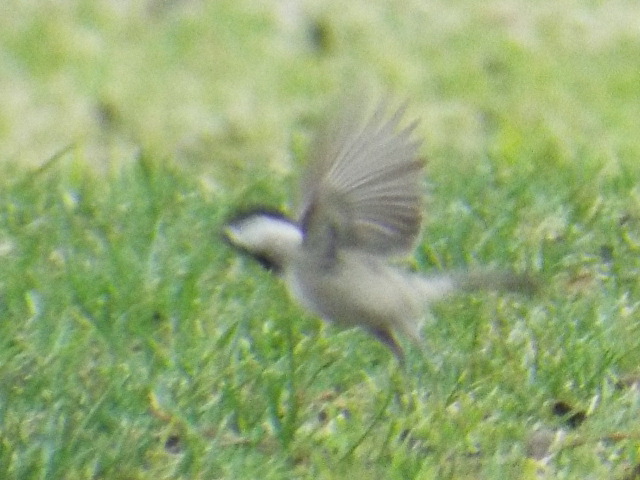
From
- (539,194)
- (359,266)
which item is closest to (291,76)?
(539,194)

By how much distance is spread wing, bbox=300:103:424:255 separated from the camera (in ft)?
12.6

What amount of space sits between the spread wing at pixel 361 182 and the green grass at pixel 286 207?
406 millimetres

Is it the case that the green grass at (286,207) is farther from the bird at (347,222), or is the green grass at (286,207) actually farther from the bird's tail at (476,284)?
the bird at (347,222)

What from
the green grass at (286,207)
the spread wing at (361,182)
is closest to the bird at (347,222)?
the spread wing at (361,182)

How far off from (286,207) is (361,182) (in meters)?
1.64

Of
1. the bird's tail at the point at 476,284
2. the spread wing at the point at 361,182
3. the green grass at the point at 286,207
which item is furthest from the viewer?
the bird's tail at the point at 476,284

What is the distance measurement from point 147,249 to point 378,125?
125 cm

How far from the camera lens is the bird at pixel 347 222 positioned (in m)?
3.86

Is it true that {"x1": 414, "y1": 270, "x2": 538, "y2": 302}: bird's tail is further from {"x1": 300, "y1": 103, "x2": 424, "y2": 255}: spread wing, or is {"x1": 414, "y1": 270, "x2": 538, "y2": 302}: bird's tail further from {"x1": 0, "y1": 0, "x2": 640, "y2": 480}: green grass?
{"x1": 300, "y1": 103, "x2": 424, "y2": 255}: spread wing

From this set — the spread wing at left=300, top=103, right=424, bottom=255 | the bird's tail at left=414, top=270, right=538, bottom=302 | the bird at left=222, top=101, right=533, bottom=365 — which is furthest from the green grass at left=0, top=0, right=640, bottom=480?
the spread wing at left=300, top=103, right=424, bottom=255

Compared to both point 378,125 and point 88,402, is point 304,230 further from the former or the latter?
point 88,402

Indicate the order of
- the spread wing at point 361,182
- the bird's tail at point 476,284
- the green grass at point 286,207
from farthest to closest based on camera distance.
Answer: the bird's tail at point 476,284 → the spread wing at point 361,182 → the green grass at point 286,207

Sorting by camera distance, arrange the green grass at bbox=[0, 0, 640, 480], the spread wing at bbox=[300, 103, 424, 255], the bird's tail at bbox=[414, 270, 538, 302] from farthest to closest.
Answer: the bird's tail at bbox=[414, 270, 538, 302], the spread wing at bbox=[300, 103, 424, 255], the green grass at bbox=[0, 0, 640, 480]

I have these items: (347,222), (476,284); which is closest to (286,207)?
(476,284)
